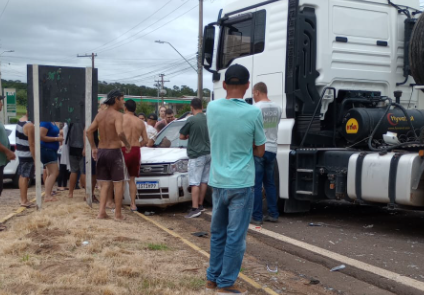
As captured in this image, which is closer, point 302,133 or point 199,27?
point 302,133

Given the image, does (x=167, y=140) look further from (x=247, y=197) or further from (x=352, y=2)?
(x=247, y=197)

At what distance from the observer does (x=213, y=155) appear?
4.31m

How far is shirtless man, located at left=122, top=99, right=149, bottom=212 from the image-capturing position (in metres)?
8.27

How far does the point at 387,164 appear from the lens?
6.36m

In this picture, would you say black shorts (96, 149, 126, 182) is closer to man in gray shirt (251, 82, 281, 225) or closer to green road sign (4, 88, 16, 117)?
man in gray shirt (251, 82, 281, 225)

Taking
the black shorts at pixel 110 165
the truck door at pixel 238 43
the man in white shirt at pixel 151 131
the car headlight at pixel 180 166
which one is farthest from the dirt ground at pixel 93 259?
the truck door at pixel 238 43

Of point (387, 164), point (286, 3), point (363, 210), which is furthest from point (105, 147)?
point (363, 210)

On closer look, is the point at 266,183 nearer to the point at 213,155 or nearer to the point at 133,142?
the point at 133,142

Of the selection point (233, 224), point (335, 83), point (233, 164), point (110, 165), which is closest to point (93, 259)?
point (233, 224)

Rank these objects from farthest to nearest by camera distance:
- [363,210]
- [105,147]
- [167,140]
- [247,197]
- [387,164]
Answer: [167,140] < [363,210] < [105,147] < [387,164] < [247,197]

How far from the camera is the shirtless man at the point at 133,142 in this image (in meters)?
8.27

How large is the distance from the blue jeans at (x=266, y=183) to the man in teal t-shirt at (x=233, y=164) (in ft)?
9.66

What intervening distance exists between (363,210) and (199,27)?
68.9ft

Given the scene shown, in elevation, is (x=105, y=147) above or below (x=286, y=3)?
below
